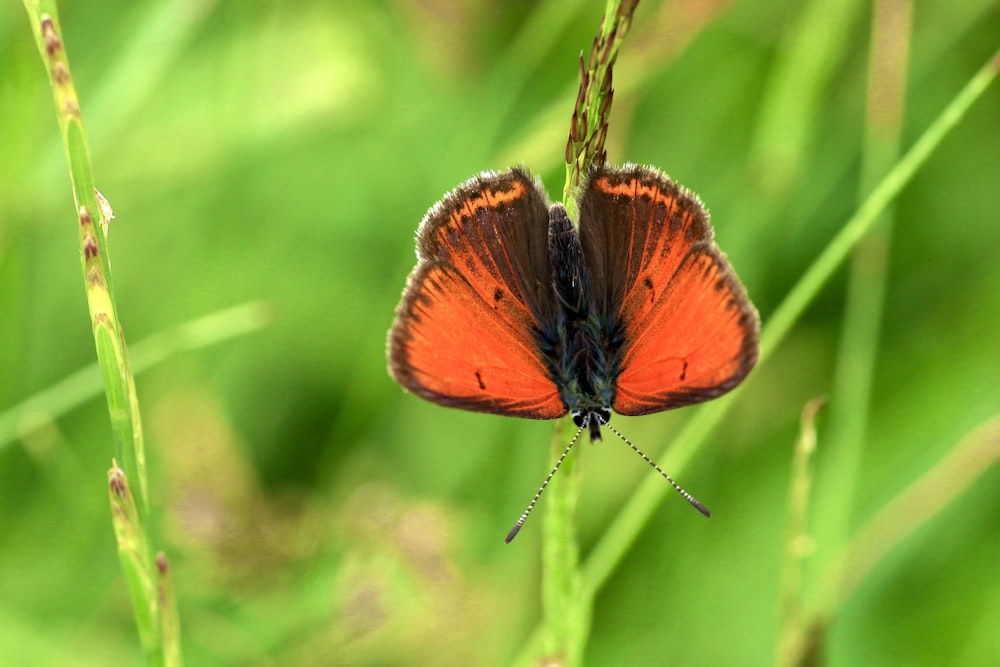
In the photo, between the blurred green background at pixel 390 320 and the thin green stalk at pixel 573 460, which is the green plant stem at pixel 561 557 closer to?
the thin green stalk at pixel 573 460

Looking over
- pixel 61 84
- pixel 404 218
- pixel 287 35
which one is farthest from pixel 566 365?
pixel 287 35

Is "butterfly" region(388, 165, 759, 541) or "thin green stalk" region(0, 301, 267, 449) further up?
"thin green stalk" region(0, 301, 267, 449)

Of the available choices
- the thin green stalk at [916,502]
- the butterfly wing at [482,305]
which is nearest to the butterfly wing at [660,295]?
the butterfly wing at [482,305]

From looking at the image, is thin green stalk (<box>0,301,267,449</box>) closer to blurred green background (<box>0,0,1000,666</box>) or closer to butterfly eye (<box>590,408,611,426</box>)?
blurred green background (<box>0,0,1000,666</box>)

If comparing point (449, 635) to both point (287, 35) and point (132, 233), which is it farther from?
point (287, 35)

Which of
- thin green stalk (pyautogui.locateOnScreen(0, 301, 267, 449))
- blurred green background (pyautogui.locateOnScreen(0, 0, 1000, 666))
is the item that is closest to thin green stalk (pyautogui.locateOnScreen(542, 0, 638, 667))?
blurred green background (pyautogui.locateOnScreen(0, 0, 1000, 666))

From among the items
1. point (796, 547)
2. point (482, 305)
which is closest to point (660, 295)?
point (482, 305)

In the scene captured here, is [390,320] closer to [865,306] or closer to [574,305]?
[574,305]

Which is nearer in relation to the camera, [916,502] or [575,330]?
[575,330]
